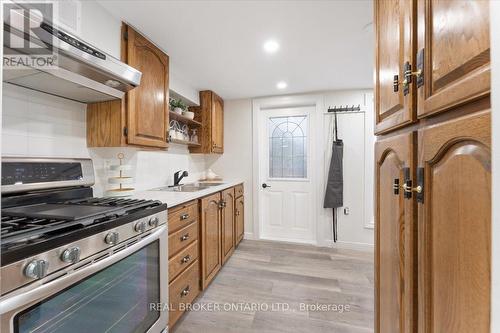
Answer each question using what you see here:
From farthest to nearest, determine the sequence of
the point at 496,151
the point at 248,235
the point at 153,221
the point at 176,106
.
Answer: the point at 248,235 → the point at 176,106 → the point at 153,221 → the point at 496,151

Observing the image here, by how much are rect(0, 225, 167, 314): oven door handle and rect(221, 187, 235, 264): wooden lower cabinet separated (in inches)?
→ 57.9

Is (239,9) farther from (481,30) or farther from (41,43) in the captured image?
(481,30)

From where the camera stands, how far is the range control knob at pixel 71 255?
2.59ft

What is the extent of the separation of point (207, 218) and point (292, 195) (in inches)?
66.1

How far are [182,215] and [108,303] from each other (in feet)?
2.33

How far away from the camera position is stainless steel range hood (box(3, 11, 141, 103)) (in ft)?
2.94

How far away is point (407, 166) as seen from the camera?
73cm

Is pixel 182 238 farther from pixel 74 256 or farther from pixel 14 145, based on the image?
pixel 14 145

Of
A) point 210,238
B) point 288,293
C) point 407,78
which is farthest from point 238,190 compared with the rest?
point 407,78

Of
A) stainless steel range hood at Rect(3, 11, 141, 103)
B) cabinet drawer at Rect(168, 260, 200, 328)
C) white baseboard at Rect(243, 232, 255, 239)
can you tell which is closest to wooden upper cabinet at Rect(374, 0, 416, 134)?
stainless steel range hood at Rect(3, 11, 141, 103)

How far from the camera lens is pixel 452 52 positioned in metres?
0.51

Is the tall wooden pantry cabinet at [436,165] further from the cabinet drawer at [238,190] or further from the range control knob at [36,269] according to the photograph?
the cabinet drawer at [238,190]

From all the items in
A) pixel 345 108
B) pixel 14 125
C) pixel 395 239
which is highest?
pixel 345 108

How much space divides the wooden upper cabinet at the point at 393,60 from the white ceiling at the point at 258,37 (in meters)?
0.67
